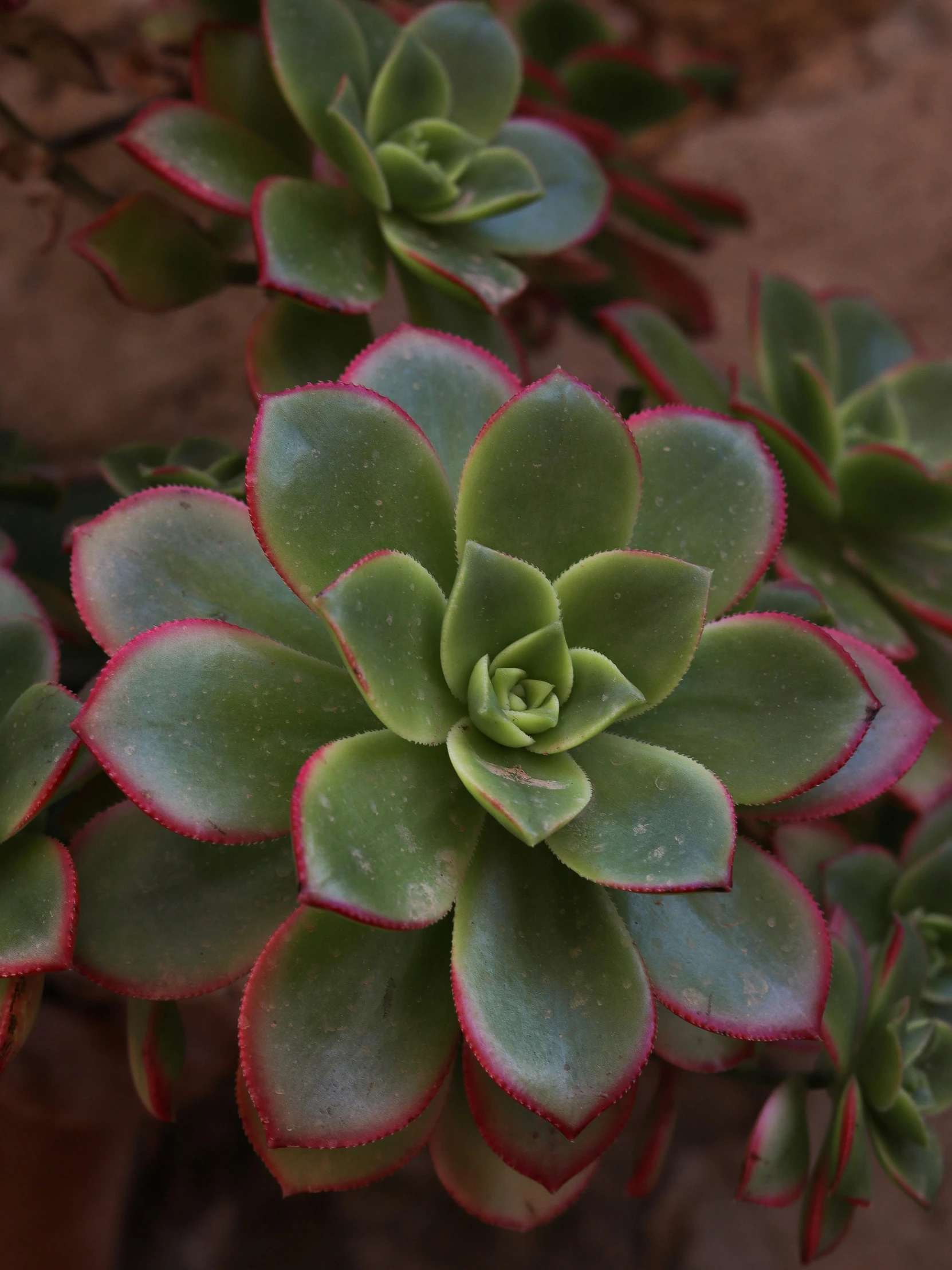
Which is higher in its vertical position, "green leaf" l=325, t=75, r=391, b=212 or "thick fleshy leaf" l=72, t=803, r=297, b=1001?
"green leaf" l=325, t=75, r=391, b=212

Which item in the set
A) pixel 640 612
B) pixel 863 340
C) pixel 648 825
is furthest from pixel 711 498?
pixel 863 340

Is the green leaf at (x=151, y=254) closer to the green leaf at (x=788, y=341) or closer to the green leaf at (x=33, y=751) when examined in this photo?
the green leaf at (x=33, y=751)

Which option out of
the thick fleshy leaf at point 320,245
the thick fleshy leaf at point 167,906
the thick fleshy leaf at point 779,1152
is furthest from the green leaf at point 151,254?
the thick fleshy leaf at point 779,1152


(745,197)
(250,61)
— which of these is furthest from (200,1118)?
(745,197)

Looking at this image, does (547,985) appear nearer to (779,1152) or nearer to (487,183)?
(779,1152)

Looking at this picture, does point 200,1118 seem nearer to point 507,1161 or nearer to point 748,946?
point 507,1161

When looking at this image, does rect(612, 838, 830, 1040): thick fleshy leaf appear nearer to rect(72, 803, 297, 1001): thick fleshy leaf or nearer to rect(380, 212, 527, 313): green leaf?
rect(72, 803, 297, 1001): thick fleshy leaf

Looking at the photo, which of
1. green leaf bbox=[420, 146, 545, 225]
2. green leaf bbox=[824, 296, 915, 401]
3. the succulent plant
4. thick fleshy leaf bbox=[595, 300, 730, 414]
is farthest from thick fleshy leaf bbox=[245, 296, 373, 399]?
green leaf bbox=[824, 296, 915, 401]
